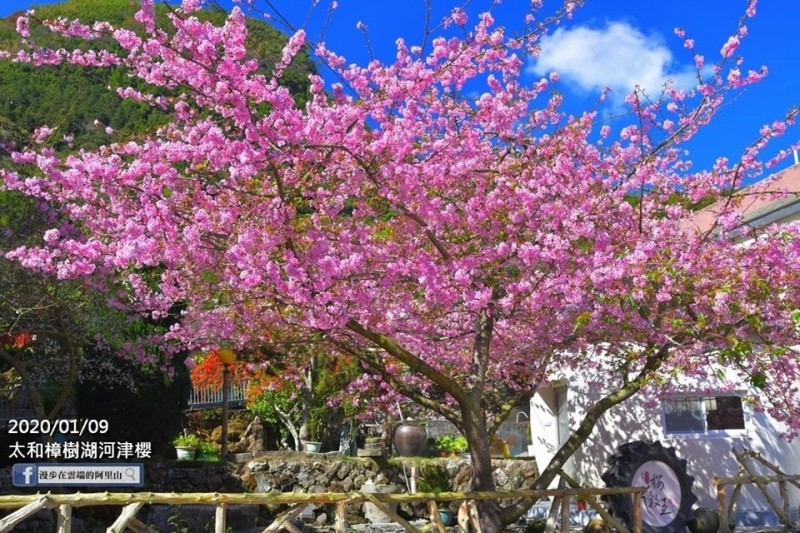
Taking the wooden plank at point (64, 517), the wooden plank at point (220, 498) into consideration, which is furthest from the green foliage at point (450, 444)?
the wooden plank at point (64, 517)

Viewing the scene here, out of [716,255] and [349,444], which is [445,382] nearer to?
[716,255]

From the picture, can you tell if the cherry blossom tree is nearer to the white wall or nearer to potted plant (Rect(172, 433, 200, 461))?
the white wall

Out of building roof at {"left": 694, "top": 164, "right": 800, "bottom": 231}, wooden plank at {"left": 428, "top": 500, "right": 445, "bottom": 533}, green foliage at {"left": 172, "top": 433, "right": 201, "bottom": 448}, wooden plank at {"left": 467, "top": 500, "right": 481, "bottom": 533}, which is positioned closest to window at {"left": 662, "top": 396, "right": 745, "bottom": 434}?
building roof at {"left": 694, "top": 164, "right": 800, "bottom": 231}

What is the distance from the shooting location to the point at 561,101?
29.3 ft

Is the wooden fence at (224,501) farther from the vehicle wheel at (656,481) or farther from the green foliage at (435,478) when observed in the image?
the green foliage at (435,478)

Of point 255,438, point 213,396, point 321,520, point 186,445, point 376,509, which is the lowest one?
point 321,520

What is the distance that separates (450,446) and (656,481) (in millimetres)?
6421

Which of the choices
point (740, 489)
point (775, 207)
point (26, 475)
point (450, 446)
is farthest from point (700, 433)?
point (26, 475)

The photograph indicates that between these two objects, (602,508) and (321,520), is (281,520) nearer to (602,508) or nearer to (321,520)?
(602,508)

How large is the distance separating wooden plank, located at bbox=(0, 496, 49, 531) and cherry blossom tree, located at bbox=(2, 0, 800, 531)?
1885 millimetres

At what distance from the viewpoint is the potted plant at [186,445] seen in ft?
46.5

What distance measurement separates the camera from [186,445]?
1502 cm

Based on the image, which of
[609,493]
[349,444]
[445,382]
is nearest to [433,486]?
[349,444]

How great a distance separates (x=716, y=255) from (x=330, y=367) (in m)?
8.70
